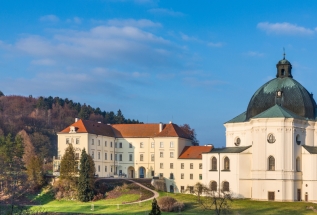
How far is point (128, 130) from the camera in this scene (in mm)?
86375

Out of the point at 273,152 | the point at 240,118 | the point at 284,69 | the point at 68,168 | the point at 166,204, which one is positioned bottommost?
the point at 166,204

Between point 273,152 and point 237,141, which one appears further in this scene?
point 237,141

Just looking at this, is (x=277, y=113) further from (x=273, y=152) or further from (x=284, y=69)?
(x=284, y=69)

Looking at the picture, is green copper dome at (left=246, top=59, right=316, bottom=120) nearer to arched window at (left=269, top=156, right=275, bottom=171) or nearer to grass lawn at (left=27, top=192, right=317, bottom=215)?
arched window at (left=269, top=156, right=275, bottom=171)

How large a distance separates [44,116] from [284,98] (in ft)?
305

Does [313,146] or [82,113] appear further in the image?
[82,113]

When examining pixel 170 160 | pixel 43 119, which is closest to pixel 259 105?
pixel 170 160

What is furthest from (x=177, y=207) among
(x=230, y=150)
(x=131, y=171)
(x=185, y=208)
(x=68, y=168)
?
(x=131, y=171)

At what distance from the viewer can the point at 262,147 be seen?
65062 mm

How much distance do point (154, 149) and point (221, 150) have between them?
1509 cm

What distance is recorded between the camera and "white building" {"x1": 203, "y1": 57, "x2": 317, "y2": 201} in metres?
64.1

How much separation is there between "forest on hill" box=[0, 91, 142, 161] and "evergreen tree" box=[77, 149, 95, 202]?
48548 mm

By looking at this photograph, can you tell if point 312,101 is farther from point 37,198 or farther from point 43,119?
point 43,119

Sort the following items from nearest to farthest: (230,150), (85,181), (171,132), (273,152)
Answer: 1. (273,152)
2. (85,181)
3. (230,150)
4. (171,132)
